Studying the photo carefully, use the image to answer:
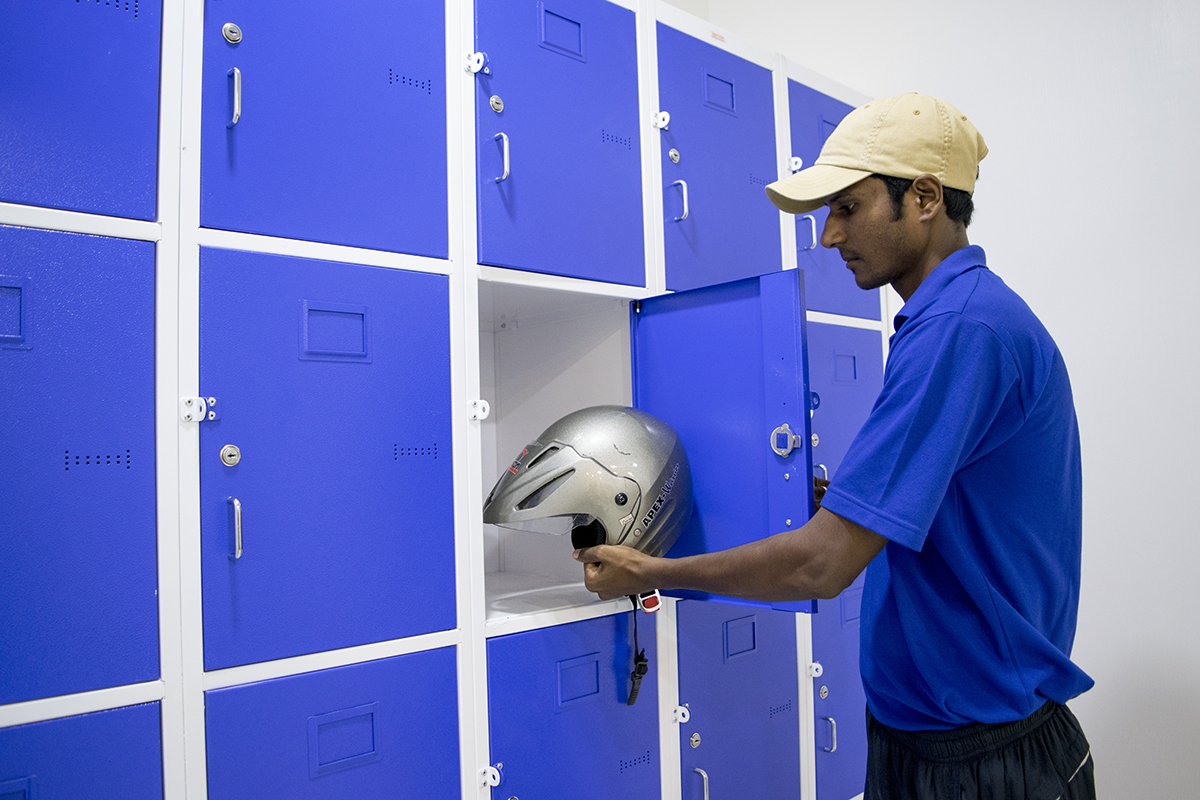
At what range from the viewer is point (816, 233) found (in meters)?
2.74

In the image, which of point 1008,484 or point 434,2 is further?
point 434,2

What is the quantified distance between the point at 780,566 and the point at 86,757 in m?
1.16

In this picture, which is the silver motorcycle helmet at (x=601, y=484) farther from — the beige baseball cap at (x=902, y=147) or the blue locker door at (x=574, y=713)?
the beige baseball cap at (x=902, y=147)

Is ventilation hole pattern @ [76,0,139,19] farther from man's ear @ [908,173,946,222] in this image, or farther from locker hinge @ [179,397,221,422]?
man's ear @ [908,173,946,222]

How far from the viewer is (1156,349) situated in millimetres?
2727

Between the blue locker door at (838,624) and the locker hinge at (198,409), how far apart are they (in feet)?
5.74

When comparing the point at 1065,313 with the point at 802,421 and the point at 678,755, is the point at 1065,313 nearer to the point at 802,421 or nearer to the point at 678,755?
the point at 802,421

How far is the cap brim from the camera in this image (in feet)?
4.67

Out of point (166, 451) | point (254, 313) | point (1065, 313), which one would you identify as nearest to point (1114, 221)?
point (1065, 313)

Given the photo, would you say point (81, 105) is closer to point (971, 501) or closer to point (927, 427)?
point (927, 427)

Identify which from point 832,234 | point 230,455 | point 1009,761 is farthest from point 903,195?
point 230,455

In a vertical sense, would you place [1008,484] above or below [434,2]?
below

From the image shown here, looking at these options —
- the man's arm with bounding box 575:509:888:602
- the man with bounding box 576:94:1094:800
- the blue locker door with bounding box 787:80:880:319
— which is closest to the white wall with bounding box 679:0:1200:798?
the blue locker door with bounding box 787:80:880:319

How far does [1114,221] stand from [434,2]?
7.90 ft
